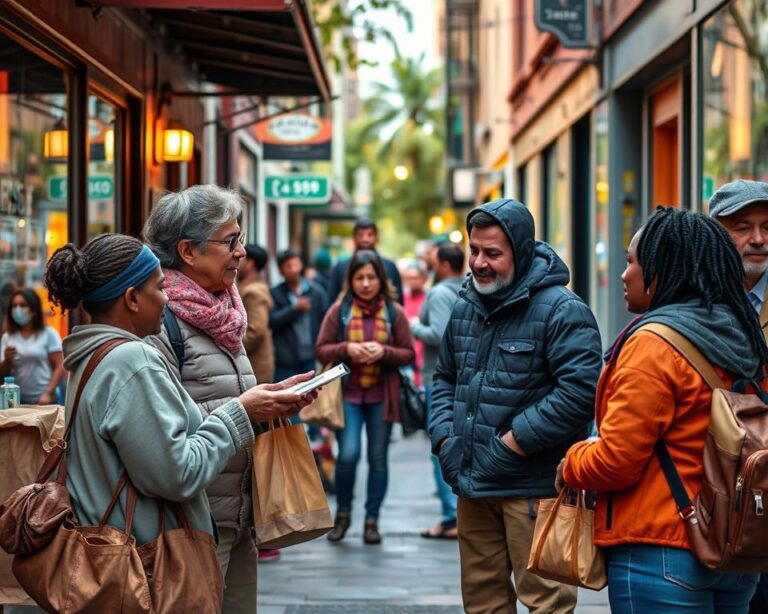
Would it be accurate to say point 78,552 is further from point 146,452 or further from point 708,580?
point 708,580

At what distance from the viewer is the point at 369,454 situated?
8.52m

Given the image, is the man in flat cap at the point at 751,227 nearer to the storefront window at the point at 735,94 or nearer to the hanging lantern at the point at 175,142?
the storefront window at the point at 735,94

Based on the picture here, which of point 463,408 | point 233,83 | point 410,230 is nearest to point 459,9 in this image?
point 233,83

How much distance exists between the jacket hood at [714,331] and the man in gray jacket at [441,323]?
483 cm

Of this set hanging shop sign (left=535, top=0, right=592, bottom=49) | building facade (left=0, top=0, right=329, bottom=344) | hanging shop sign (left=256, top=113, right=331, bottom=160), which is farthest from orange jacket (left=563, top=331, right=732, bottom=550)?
hanging shop sign (left=256, top=113, right=331, bottom=160)

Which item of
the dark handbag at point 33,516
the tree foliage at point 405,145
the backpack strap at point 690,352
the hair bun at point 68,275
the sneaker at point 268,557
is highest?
the tree foliage at point 405,145

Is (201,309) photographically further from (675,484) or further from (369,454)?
(369,454)

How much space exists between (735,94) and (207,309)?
16.7 feet

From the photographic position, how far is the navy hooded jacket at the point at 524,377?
4.51 meters

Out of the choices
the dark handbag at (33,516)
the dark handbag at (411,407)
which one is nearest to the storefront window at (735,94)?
the dark handbag at (411,407)

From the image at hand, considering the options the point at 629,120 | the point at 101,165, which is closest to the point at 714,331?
the point at 101,165

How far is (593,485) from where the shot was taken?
3609 mm

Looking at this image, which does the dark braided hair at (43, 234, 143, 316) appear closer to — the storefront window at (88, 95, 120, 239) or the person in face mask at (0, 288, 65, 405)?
the person in face mask at (0, 288, 65, 405)

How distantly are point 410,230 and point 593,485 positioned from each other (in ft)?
212
